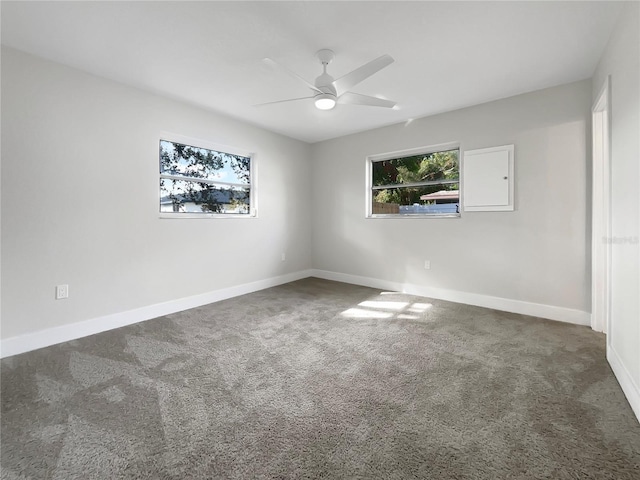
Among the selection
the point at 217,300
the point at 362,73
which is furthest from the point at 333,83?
the point at 217,300

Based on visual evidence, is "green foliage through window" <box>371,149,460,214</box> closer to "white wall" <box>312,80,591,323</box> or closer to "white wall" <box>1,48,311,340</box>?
"white wall" <box>312,80,591,323</box>

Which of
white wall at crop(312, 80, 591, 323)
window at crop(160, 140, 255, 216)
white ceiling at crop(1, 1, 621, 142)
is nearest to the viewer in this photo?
white ceiling at crop(1, 1, 621, 142)

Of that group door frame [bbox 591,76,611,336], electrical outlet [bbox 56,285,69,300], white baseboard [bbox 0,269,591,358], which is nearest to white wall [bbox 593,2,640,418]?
door frame [bbox 591,76,611,336]

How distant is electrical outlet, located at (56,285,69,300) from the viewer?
2.71 meters

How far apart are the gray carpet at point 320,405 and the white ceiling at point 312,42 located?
8.37 ft

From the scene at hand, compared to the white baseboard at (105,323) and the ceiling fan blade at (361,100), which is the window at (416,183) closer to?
the ceiling fan blade at (361,100)

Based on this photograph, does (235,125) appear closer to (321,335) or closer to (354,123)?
(354,123)

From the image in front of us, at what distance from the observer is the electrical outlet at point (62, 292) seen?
271 centimetres

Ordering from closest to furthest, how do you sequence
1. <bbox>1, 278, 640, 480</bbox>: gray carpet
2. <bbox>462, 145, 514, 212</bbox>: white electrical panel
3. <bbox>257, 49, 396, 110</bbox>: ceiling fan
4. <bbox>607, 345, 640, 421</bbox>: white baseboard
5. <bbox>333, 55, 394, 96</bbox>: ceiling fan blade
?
<bbox>1, 278, 640, 480</bbox>: gray carpet → <bbox>607, 345, 640, 421</bbox>: white baseboard → <bbox>333, 55, 394, 96</bbox>: ceiling fan blade → <bbox>257, 49, 396, 110</bbox>: ceiling fan → <bbox>462, 145, 514, 212</bbox>: white electrical panel

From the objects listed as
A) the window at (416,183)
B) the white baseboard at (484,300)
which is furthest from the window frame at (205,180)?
the white baseboard at (484,300)

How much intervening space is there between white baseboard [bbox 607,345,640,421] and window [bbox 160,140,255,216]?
167 inches

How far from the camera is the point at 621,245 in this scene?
6.52ft

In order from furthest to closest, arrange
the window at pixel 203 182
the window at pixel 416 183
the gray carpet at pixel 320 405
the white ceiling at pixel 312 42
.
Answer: the window at pixel 416 183 → the window at pixel 203 182 → the white ceiling at pixel 312 42 → the gray carpet at pixel 320 405

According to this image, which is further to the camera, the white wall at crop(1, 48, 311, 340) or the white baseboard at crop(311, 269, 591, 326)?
the white baseboard at crop(311, 269, 591, 326)
